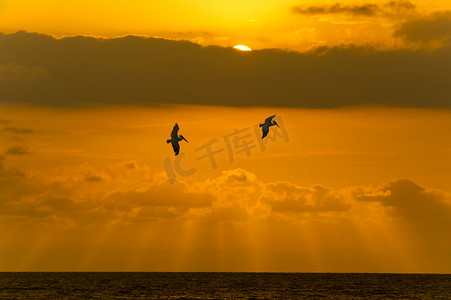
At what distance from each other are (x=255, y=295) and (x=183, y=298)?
21177 millimetres

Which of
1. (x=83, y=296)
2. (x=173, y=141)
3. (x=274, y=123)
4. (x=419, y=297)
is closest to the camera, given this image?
(x=173, y=141)

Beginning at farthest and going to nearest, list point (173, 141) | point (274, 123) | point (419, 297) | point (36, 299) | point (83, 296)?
1. point (419, 297)
2. point (83, 296)
3. point (36, 299)
4. point (274, 123)
5. point (173, 141)

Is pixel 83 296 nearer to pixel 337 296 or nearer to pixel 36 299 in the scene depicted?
pixel 36 299

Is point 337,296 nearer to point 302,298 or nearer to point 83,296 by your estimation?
point 302,298

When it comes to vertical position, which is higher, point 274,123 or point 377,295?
point 274,123

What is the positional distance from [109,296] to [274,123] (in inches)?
2869

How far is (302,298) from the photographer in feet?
527

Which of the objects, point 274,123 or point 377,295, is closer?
point 274,123

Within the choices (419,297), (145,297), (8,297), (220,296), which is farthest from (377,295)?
(8,297)

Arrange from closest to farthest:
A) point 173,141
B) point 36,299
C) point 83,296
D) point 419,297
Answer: point 173,141 → point 36,299 → point 83,296 → point 419,297

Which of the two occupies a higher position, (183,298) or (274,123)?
(274,123)

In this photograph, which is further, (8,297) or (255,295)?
(255,295)

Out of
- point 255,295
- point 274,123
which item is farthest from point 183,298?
point 274,123

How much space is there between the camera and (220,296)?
15988 centimetres
